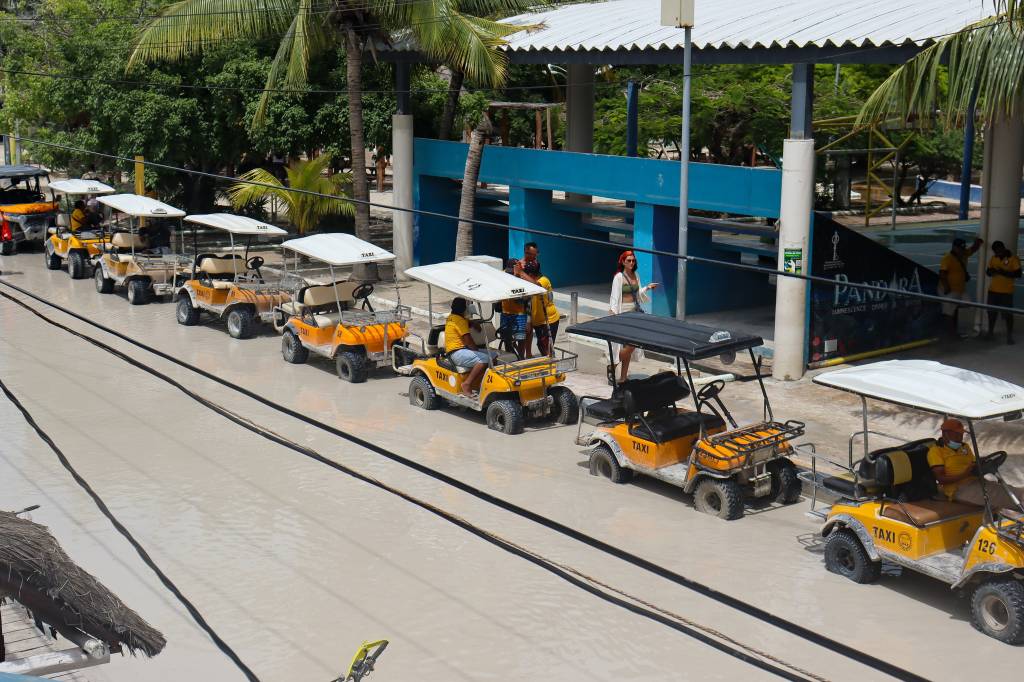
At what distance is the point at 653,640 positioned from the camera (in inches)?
359

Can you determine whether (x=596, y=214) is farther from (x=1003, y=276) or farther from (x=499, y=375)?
(x=499, y=375)

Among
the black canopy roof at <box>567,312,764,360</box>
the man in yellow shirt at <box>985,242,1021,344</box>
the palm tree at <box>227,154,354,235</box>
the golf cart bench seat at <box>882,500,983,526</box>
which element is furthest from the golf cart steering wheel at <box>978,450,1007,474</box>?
the palm tree at <box>227,154,354,235</box>

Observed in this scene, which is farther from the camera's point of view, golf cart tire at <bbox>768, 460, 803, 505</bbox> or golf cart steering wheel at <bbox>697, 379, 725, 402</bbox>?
golf cart steering wheel at <bbox>697, 379, 725, 402</bbox>

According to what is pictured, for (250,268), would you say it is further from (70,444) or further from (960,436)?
(960,436)

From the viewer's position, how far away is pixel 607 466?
12727 mm

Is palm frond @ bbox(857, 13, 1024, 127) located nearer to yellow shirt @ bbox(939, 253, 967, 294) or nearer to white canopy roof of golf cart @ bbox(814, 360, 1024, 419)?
white canopy roof of golf cart @ bbox(814, 360, 1024, 419)

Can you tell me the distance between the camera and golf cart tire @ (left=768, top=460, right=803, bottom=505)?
11.9m

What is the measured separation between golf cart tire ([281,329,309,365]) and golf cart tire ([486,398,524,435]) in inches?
168

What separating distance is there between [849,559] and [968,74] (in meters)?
4.83

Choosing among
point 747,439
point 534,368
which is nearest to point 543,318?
point 534,368

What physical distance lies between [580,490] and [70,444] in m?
5.83

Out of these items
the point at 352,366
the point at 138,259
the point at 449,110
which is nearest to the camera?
the point at 352,366

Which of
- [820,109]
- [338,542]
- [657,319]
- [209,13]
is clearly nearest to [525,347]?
[657,319]

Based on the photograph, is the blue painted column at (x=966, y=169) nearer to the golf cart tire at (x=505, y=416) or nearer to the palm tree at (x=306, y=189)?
the palm tree at (x=306, y=189)
